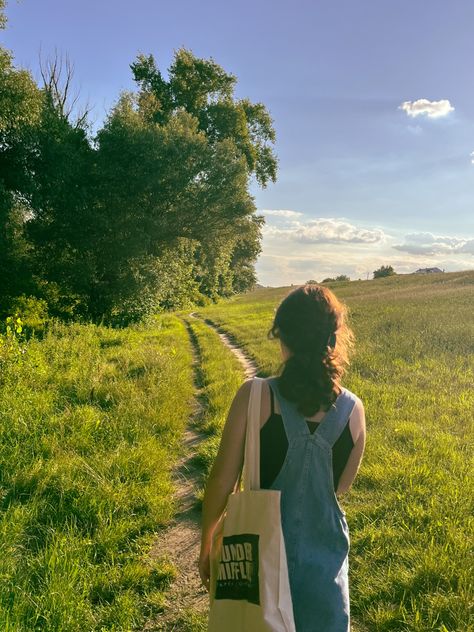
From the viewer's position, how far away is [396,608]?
3246 mm

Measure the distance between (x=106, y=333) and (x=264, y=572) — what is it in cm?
1451

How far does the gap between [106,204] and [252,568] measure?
1976cm

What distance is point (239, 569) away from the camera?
5.51ft

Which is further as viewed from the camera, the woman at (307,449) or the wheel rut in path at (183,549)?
the wheel rut in path at (183,549)

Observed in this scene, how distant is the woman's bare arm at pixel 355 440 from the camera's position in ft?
6.47

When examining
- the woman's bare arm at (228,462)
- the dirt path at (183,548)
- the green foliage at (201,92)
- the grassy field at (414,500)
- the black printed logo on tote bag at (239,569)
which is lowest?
the dirt path at (183,548)

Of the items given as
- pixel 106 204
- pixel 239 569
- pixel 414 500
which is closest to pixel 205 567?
pixel 239 569

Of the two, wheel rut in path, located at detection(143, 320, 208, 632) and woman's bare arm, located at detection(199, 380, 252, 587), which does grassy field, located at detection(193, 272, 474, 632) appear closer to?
wheel rut in path, located at detection(143, 320, 208, 632)

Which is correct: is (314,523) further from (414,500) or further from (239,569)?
(414,500)

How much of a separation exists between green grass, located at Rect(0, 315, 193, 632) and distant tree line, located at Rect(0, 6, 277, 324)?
1160 centimetres

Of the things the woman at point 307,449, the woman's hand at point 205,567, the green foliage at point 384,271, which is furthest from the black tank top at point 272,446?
the green foliage at point 384,271

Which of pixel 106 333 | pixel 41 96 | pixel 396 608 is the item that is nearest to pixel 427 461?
pixel 396 608

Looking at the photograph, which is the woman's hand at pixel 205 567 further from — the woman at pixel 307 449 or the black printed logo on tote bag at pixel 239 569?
the black printed logo on tote bag at pixel 239 569

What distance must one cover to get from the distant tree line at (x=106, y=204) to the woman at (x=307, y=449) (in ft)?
56.4
